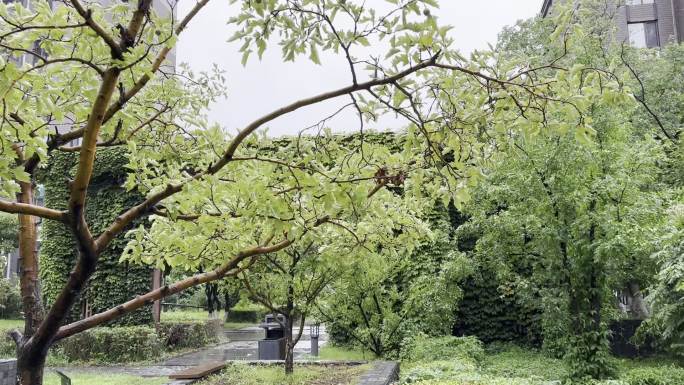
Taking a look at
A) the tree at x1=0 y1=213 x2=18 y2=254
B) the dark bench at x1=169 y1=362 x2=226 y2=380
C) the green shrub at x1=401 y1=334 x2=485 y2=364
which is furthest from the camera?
the tree at x1=0 y1=213 x2=18 y2=254

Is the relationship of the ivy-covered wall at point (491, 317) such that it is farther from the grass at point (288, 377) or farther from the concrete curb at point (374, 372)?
the grass at point (288, 377)

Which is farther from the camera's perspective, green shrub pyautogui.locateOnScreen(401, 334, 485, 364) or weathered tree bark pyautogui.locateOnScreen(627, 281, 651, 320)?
weathered tree bark pyautogui.locateOnScreen(627, 281, 651, 320)

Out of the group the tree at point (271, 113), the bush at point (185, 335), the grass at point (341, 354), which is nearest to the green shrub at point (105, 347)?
the bush at point (185, 335)

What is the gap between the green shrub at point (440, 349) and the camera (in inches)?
375

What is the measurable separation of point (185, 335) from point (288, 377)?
8.05 m

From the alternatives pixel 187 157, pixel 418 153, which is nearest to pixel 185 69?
pixel 187 157

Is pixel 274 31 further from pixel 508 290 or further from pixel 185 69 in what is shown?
pixel 508 290

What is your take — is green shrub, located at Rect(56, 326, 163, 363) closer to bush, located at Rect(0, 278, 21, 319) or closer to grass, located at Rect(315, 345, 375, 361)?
grass, located at Rect(315, 345, 375, 361)

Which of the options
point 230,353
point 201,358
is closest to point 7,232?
point 230,353

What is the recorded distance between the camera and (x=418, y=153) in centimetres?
307

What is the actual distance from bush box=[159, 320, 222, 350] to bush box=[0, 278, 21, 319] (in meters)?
10.8

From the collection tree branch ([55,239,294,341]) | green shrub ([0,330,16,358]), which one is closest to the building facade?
green shrub ([0,330,16,358])

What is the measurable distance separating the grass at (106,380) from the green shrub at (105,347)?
200 cm

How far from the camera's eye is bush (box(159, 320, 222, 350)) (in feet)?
48.6
